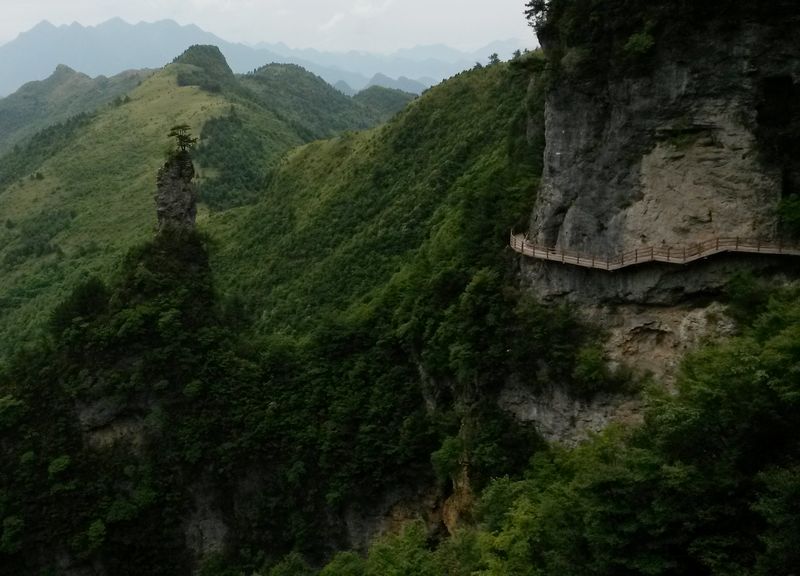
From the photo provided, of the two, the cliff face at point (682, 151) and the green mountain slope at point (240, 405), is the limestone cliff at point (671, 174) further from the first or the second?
the green mountain slope at point (240, 405)

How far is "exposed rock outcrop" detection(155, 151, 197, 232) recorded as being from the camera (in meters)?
45.7

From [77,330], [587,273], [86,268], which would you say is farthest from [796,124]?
[86,268]

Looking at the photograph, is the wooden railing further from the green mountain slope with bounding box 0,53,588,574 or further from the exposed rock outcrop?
the exposed rock outcrop

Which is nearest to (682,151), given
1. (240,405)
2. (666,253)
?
(666,253)

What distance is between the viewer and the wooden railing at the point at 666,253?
84.8 ft

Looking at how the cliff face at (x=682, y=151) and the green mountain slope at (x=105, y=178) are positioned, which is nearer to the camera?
the cliff face at (x=682, y=151)

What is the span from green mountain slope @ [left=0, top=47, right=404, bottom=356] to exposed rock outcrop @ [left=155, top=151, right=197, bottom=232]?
3677 cm

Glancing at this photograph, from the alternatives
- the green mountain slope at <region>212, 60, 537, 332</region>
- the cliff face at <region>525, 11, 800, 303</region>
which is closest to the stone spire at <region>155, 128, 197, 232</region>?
the green mountain slope at <region>212, 60, 537, 332</region>

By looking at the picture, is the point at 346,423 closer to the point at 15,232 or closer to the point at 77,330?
the point at 77,330

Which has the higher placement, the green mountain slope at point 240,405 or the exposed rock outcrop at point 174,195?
the exposed rock outcrop at point 174,195

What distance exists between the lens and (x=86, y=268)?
8956cm

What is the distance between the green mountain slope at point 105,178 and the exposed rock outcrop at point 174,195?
3677 centimetres

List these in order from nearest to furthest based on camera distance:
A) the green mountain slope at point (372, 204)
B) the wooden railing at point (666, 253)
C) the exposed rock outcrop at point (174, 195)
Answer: the wooden railing at point (666, 253)
the exposed rock outcrop at point (174, 195)
the green mountain slope at point (372, 204)

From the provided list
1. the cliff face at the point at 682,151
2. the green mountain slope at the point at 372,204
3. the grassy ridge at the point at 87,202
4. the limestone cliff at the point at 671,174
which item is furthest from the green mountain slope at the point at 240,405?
the grassy ridge at the point at 87,202
